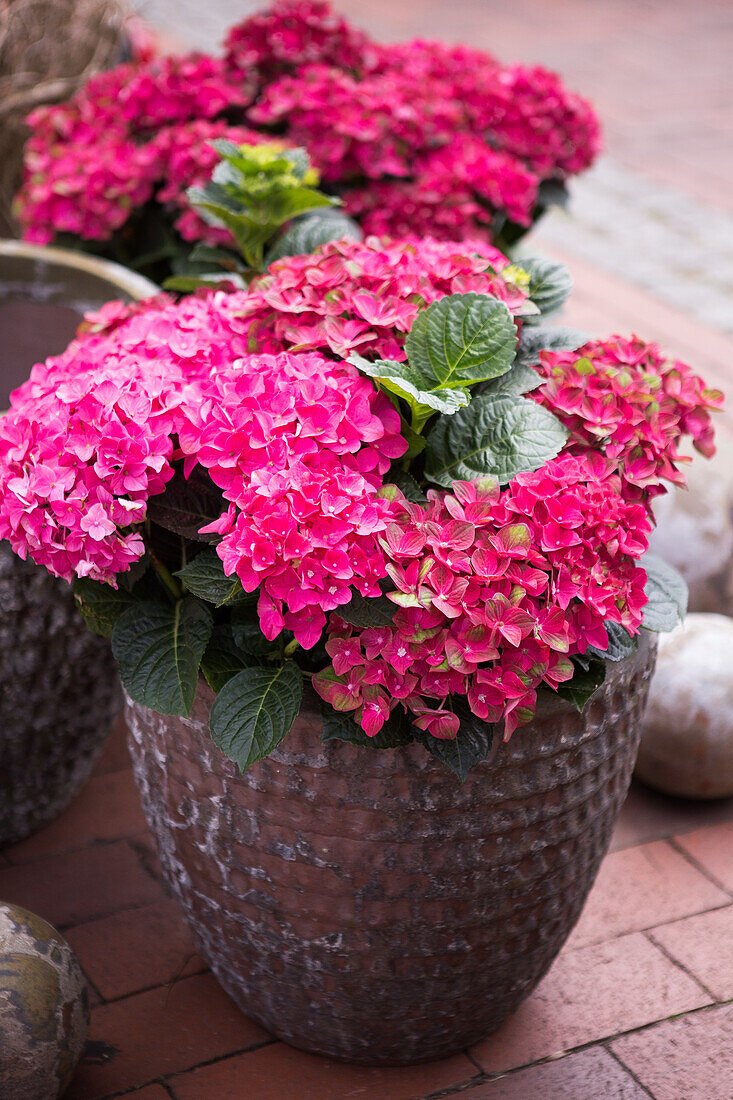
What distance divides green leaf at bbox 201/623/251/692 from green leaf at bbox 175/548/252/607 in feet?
0.27

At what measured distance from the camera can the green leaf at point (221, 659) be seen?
1.30 meters

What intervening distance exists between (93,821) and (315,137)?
1.55 meters

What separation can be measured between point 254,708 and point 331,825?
0.18 m

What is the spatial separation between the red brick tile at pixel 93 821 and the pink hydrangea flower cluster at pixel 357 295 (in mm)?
987

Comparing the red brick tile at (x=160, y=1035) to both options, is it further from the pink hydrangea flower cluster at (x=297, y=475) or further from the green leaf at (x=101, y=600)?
the pink hydrangea flower cluster at (x=297, y=475)

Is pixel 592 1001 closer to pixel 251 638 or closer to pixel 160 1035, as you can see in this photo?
pixel 160 1035

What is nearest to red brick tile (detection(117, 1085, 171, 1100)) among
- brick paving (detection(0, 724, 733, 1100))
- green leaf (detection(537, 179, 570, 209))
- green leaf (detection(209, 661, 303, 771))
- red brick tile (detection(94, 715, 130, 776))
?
brick paving (detection(0, 724, 733, 1100))

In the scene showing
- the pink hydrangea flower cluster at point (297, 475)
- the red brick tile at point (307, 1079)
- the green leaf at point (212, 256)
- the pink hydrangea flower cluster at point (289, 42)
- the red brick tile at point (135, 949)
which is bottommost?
the red brick tile at point (135, 949)

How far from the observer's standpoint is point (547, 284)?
1575mm

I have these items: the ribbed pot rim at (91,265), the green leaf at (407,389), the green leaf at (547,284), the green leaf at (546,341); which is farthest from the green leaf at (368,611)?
the ribbed pot rim at (91,265)

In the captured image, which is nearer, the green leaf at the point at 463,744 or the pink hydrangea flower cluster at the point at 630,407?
the green leaf at the point at 463,744

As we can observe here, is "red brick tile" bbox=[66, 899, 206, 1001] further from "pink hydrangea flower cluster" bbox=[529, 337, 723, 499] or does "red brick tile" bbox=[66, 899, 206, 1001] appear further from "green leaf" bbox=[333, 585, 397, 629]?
"pink hydrangea flower cluster" bbox=[529, 337, 723, 499]

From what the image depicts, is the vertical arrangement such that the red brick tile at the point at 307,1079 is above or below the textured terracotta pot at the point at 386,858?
below

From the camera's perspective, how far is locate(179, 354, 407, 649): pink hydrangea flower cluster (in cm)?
113
